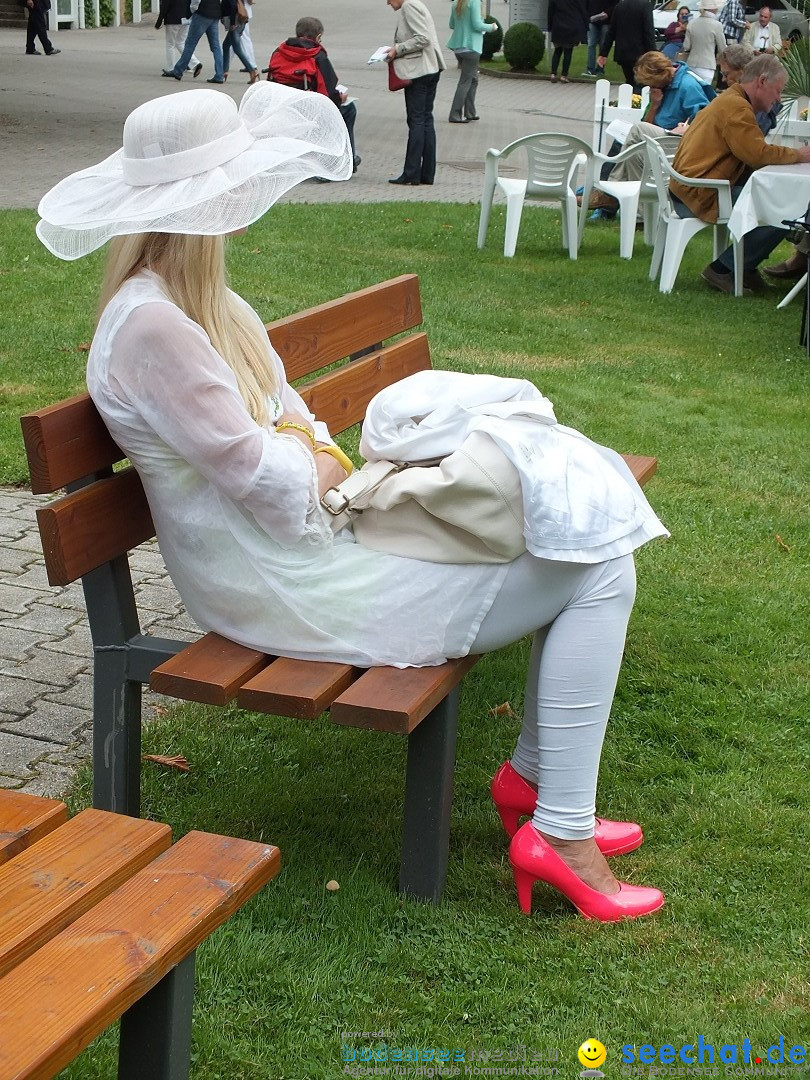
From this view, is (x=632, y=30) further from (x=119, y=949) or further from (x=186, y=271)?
(x=119, y=949)

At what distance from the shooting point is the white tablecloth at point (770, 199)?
890 cm

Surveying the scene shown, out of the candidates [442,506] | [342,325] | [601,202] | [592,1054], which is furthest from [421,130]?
[592,1054]

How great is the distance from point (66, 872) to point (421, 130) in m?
13.0

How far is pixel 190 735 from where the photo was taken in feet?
11.2

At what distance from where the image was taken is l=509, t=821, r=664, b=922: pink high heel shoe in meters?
2.62

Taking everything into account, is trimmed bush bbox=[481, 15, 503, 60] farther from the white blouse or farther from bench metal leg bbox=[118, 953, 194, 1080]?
bench metal leg bbox=[118, 953, 194, 1080]

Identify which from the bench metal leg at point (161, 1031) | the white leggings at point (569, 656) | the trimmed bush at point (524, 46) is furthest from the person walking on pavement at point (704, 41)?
the bench metal leg at point (161, 1031)

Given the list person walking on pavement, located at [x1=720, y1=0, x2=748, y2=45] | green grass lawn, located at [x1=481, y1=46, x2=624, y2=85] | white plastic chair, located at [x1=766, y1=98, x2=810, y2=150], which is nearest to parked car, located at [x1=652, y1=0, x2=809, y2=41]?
person walking on pavement, located at [x1=720, y1=0, x2=748, y2=45]

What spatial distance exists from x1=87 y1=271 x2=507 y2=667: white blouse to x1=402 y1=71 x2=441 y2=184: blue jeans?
1164cm

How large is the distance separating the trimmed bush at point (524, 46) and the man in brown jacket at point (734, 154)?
1965 cm

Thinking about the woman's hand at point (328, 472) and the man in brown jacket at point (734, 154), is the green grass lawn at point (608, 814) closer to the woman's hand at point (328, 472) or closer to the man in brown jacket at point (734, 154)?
the woman's hand at point (328, 472)

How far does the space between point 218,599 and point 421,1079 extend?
1.01 metres

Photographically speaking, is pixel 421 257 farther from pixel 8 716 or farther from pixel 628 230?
pixel 8 716

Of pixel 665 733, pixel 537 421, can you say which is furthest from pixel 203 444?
pixel 665 733
